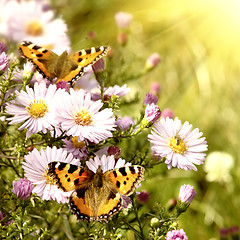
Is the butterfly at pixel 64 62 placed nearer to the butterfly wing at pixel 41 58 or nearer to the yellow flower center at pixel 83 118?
the butterfly wing at pixel 41 58

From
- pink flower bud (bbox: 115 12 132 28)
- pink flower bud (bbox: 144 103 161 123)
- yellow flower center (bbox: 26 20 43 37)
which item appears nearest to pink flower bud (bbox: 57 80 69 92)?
pink flower bud (bbox: 144 103 161 123)

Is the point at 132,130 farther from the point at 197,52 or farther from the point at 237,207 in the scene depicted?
the point at 197,52

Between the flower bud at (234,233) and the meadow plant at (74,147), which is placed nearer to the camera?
the meadow plant at (74,147)

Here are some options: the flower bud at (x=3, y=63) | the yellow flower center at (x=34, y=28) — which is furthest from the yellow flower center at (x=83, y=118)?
the yellow flower center at (x=34, y=28)

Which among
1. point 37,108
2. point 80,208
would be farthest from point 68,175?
point 37,108

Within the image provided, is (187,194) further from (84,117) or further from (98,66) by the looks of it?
(98,66)

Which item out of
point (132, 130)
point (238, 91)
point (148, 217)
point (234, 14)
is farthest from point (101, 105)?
point (234, 14)

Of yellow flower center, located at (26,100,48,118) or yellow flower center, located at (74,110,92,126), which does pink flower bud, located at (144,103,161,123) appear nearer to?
yellow flower center, located at (74,110,92,126)
